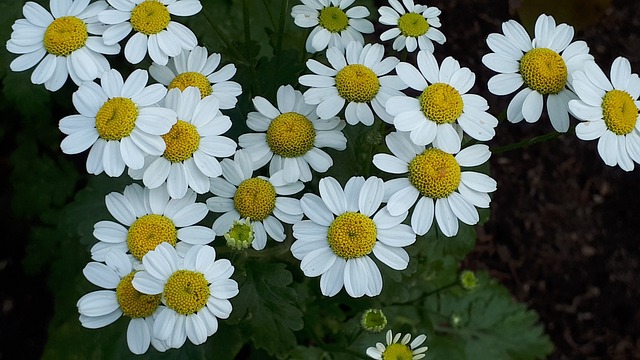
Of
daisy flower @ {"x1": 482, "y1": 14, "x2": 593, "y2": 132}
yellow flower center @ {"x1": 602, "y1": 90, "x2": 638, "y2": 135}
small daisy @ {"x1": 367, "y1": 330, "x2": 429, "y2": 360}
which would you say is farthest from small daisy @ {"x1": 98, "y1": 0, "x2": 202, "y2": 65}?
yellow flower center @ {"x1": 602, "y1": 90, "x2": 638, "y2": 135}

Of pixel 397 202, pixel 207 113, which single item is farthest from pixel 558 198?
pixel 207 113

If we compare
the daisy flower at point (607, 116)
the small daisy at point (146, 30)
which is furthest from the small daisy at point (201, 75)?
the daisy flower at point (607, 116)

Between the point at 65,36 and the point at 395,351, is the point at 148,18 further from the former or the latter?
the point at 395,351

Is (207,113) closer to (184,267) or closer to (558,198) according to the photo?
(184,267)

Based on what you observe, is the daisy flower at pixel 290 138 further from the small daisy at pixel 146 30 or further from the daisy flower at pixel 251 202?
the small daisy at pixel 146 30

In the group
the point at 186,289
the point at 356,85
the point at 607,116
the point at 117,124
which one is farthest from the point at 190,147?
the point at 607,116

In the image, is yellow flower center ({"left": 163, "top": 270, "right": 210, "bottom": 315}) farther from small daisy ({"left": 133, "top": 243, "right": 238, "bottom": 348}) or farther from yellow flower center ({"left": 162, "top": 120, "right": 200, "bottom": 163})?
yellow flower center ({"left": 162, "top": 120, "right": 200, "bottom": 163})
